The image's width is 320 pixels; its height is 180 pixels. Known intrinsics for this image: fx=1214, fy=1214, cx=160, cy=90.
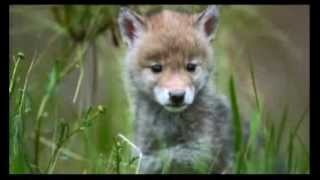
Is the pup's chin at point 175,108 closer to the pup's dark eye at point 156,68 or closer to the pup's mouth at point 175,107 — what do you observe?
the pup's mouth at point 175,107

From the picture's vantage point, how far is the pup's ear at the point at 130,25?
581 cm

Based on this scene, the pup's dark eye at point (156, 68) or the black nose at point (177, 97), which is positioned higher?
the pup's dark eye at point (156, 68)

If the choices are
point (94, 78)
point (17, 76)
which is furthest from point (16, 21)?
point (17, 76)

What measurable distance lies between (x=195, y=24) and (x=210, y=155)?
0.63m

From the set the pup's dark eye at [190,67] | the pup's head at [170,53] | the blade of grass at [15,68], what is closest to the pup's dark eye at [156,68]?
the pup's head at [170,53]

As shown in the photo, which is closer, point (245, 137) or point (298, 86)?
point (245, 137)

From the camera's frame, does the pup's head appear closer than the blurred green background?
Yes

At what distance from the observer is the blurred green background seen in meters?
5.97

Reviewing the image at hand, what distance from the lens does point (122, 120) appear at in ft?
20.6

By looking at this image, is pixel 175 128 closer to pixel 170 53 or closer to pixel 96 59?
pixel 170 53

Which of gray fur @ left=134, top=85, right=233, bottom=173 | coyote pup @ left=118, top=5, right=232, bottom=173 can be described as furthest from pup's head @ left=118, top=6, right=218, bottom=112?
gray fur @ left=134, top=85, right=233, bottom=173

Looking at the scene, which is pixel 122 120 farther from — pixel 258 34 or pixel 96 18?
pixel 258 34

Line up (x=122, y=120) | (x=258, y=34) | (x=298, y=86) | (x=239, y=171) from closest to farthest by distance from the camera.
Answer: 1. (x=239, y=171)
2. (x=122, y=120)
3. (x=258, y=34)
4. (x=298, y=86)

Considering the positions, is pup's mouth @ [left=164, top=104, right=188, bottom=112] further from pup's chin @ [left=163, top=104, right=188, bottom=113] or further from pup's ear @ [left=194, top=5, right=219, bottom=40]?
pup's ear @ [left=194, top=5, right=219, bottom=40]
